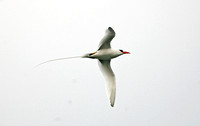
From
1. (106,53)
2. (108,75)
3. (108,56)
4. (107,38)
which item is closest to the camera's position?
(107,38)

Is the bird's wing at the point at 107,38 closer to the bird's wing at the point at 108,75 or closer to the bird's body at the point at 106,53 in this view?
the bird's body at the point at 106,53

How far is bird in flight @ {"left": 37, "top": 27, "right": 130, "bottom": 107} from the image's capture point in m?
16.1

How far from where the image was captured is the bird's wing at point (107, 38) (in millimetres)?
15500

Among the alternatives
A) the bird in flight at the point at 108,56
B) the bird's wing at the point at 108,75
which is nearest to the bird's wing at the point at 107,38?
the bird in flight at the point at 108,56

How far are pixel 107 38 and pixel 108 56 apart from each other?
1216 mm

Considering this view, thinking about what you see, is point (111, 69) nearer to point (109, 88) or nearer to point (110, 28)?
point (109, 88)

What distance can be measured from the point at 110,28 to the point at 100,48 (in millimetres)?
1718

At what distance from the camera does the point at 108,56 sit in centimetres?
1689

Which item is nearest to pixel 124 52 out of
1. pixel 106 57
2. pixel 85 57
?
pixel 106 57

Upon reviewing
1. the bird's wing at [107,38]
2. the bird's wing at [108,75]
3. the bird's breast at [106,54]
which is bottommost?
the bird's wing at [108,75]

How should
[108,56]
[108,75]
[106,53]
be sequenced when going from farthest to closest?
[108,75] < [108,56] < [106,53]

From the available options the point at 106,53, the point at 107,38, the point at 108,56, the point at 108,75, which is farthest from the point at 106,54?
the point at 108,75

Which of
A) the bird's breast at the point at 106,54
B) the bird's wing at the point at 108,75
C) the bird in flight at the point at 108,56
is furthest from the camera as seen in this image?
the bird's wing at the point at 108,75

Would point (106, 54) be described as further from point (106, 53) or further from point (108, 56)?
point (108, 56)
